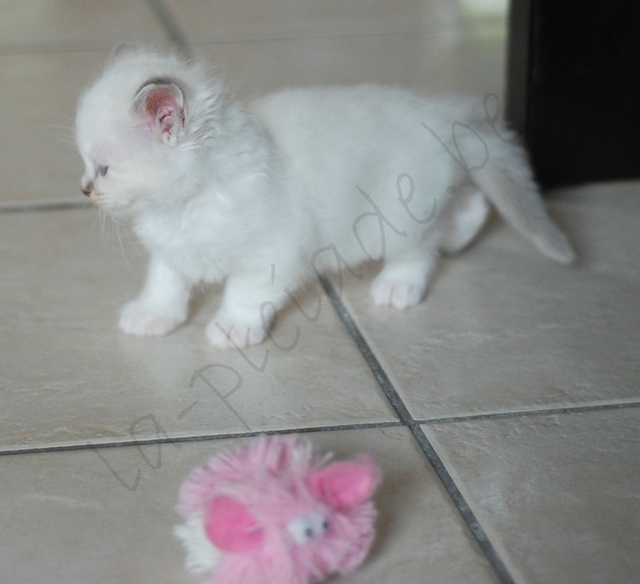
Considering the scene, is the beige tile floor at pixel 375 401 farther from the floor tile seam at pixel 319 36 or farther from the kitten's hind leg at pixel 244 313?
the floor tile seam at pixel 319 36

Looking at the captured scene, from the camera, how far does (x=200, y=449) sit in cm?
108

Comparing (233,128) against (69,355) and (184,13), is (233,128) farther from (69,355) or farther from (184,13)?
(184,13)

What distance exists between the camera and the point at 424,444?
1100 mm

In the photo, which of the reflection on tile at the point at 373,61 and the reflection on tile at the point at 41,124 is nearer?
the reflection on tile at the point at 41,124

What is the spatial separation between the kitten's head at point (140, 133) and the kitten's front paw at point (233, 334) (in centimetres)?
23

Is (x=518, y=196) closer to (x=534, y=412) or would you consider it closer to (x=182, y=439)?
(x=534, y=412)

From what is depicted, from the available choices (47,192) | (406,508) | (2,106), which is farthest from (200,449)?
(2,106)

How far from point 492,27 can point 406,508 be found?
2448 millimetres

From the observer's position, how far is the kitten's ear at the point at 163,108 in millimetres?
1131

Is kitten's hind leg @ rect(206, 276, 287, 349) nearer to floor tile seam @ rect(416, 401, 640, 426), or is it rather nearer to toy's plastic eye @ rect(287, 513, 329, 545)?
floor tile seam @ rect(416, 401, 640, 426)

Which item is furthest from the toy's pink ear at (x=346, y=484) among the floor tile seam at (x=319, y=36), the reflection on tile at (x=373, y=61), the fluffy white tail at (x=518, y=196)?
the floor tile seam at (x=319, y=36)

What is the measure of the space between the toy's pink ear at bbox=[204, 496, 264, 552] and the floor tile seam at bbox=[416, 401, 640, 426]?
38 cm

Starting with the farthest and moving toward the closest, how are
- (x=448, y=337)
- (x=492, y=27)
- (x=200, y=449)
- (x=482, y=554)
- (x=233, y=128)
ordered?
(x=492, y=27), (x=448, y=337), (x=233, y=128), (x=200, y=449), (x=482, y=554)

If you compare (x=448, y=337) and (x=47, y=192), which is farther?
(x=47, y=192)
